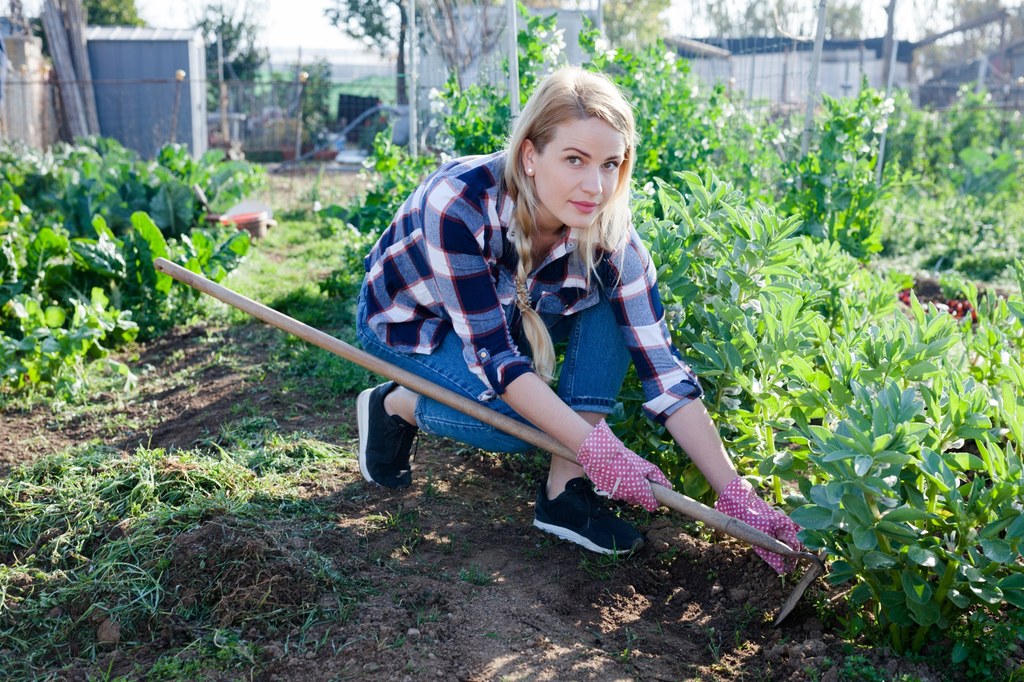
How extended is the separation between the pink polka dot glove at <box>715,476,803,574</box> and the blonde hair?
1.92ft

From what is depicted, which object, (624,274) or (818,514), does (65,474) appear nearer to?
(624,274)

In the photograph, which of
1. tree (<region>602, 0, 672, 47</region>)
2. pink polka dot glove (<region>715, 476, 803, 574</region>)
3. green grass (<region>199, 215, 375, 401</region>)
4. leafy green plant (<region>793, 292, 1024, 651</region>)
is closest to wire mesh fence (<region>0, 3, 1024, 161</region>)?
green grass (<region>199, 215, 375, 401</region>)

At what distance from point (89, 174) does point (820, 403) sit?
19.8ft

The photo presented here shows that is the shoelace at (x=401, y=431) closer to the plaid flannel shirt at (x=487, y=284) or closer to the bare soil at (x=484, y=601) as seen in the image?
the bare soil at (x=484, y=601)

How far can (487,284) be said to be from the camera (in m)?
2.32

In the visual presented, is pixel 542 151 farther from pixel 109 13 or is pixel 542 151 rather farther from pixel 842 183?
→ pixel 109 13

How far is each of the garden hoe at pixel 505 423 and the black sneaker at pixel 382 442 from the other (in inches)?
12.9

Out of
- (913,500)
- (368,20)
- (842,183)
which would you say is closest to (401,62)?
(368,20)

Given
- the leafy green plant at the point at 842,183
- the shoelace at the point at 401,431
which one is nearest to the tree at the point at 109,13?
the leafy green plant at the point at 842,183

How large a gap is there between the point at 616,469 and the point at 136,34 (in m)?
16.9

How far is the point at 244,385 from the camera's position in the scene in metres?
3.91

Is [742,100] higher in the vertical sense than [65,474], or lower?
higher

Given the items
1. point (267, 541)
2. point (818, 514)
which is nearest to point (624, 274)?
point (818, 514)

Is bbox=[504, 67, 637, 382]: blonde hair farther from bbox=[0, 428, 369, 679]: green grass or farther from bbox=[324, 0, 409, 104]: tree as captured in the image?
bbox=[324, 0, 409, 104]: tree
